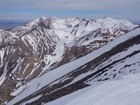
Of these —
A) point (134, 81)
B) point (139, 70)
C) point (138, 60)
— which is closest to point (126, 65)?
point (138, 60)

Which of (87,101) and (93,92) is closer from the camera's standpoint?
(87,101)

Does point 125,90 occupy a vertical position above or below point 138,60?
above

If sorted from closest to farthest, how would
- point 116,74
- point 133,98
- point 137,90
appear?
1. point 133,98
2. point 137,90
3. point 116,74

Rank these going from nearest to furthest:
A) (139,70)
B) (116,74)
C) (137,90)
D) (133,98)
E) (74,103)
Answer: (133,98) → (137,90) → (74,103) → (139,70) → (116,74)

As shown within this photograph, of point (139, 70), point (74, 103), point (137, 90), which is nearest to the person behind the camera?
point (137, 90)

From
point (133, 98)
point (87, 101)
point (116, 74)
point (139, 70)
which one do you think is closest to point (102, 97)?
point (87, 101)

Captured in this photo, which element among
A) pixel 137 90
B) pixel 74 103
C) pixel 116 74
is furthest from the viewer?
pixel 116 74

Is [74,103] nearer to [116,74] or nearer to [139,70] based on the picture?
[139,70]

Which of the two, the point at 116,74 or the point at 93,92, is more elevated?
the point at 93,92

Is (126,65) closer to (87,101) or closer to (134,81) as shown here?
(134,81)
